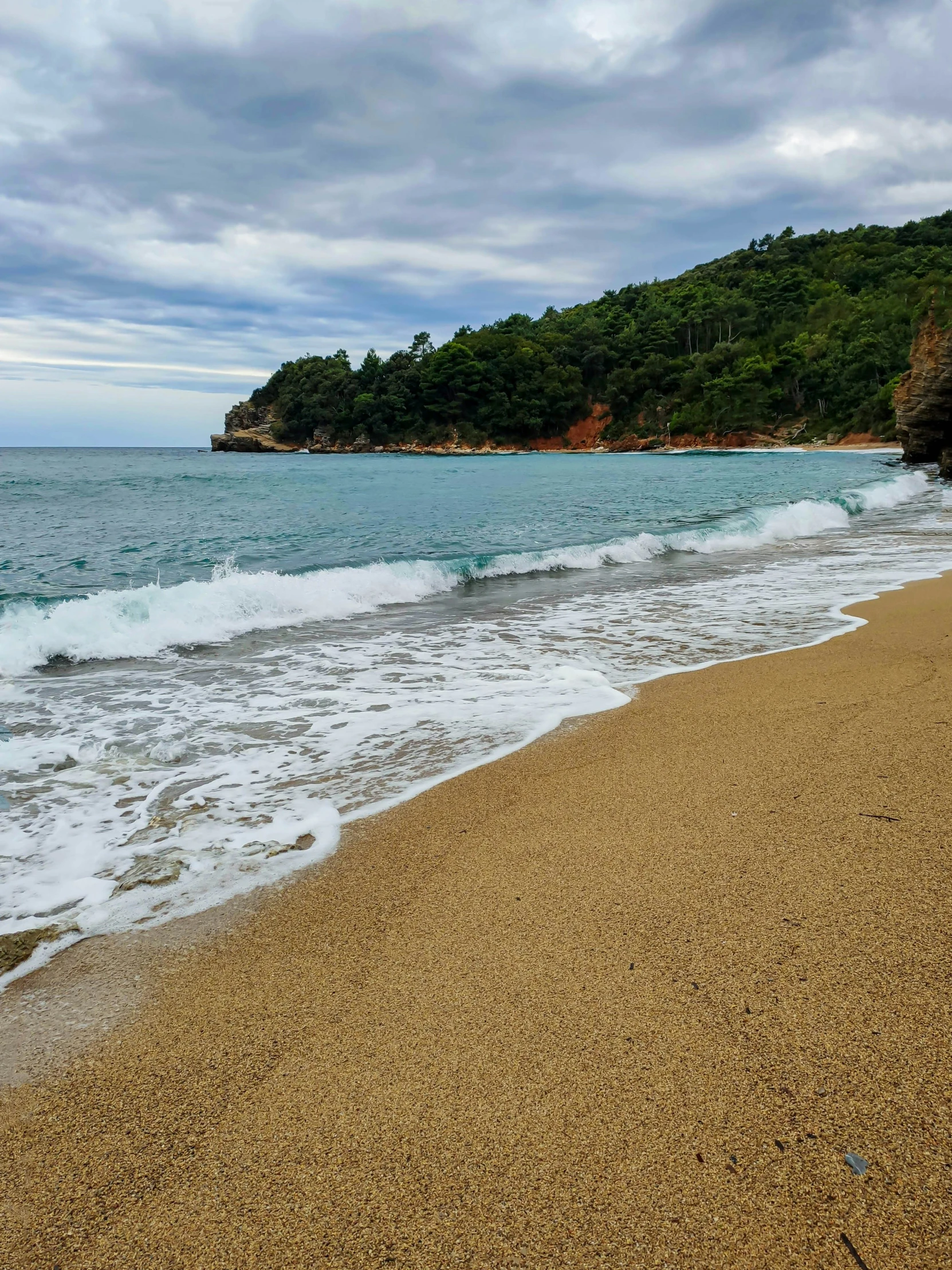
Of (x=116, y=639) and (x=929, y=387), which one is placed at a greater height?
(x=929, y=387)

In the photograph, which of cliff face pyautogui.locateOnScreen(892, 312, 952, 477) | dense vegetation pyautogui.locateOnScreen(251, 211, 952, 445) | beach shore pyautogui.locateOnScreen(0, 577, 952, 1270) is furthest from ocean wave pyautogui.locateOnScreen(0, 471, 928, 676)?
dense vegetation pyautogui.locateOnScreen(251, 211, 952, 445)

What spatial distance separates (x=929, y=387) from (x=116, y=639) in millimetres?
31497

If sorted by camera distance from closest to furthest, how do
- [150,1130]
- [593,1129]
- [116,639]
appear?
[593,1129] < [150,1130] < [116,639]

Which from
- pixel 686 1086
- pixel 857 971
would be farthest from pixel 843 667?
pixel 686 1086

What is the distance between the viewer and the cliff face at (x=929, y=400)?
25.8 m

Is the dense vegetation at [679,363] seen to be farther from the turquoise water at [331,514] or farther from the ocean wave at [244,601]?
the ocean wave at [244,601]

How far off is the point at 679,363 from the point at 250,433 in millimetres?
59456

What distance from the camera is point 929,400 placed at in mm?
28281

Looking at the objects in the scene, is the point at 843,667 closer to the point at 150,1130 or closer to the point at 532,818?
the point at 532,818

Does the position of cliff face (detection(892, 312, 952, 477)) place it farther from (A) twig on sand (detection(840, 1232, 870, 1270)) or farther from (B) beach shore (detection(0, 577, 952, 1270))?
(A) twig on sand (detection(840, 1232, 870, 1270))

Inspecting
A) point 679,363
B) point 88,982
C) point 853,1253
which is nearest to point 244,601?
point 88,982

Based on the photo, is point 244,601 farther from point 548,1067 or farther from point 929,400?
point 929,400

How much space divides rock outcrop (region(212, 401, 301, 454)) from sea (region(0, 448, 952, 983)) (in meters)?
85.9

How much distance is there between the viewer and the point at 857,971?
177 centimetres
